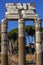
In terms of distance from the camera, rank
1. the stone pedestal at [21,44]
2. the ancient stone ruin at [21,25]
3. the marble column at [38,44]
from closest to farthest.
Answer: the marble column at [38,44] < the ancient stone ruin at [21,25] < the stone pedestal at [21,44]

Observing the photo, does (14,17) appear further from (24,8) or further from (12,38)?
(12,38)

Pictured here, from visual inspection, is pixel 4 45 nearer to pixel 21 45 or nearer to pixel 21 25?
pixel 21 45

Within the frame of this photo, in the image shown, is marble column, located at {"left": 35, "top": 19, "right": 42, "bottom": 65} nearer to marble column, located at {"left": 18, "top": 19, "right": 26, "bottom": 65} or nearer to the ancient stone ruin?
the ancient stone ruin

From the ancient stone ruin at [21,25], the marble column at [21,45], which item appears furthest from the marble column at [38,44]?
the marble column at [21,45]

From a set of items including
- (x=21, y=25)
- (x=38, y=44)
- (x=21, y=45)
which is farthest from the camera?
(x=21, y=25)

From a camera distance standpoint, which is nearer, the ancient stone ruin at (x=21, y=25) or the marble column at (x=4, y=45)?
the ancient stone ruin at (x=21, y=25)

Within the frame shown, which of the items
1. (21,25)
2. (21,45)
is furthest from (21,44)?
(21,25)

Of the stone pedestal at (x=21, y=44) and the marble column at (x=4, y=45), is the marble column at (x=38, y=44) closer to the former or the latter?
the stone pedestal at (x=21, y=44)

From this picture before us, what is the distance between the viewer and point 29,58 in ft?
138

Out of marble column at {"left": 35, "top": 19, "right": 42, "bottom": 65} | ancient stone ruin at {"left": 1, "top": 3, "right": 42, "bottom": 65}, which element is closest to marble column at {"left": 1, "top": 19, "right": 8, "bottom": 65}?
ancient stone ruin at {"left": 1, "top": 3, "right": 42, "bottom": 65}

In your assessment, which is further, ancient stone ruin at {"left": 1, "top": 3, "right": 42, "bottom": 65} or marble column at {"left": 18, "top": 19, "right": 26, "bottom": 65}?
marble column at {"left": 18, "top": 19, "right": 26, "bottom": 65}

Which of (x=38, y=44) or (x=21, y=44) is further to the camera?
(x=21, y=44)

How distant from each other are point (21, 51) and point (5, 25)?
2586mm

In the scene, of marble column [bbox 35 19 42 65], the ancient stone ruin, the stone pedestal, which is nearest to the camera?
marble column [bbox 35 19 42 65]
